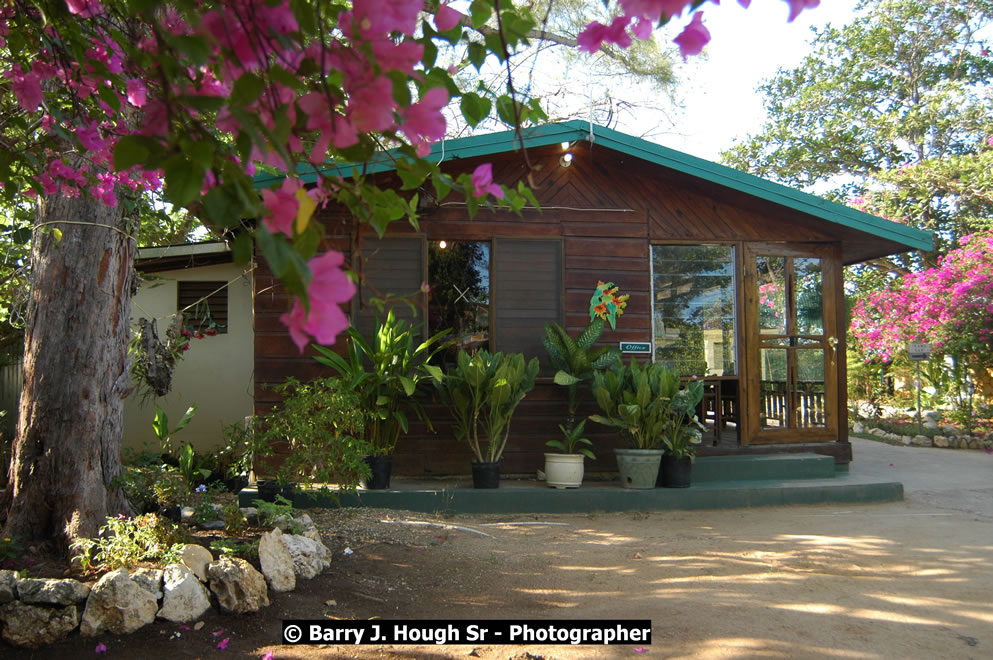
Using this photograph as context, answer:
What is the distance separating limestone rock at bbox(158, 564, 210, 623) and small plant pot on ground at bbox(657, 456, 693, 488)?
4.17m

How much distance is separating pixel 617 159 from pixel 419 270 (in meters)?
2.22

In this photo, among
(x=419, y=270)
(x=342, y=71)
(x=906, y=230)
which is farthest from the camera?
(x=906, y=230)

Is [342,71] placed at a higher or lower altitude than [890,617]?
higher

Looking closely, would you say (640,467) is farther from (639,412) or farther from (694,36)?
(694,36)

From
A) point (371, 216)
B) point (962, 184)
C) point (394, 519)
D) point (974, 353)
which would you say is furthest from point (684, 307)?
point (962, 184)

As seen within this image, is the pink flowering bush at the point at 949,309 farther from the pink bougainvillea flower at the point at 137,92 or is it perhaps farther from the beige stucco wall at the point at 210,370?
the pink bougainvillea flower at the point at 137,92

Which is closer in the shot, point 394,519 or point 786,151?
point 394,519

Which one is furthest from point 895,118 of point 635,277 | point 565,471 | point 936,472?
point 565,471

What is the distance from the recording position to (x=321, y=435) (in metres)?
5.25

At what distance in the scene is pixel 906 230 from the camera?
7242 mm

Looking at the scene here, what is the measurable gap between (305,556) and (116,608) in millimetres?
1010

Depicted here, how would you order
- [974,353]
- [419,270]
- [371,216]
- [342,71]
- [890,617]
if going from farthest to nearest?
[974,353] < [419,270] < [890,617] < [371,216] < [342,71]

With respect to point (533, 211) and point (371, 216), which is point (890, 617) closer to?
point (371, 216)

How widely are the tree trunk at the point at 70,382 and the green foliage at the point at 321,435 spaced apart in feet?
4.60
